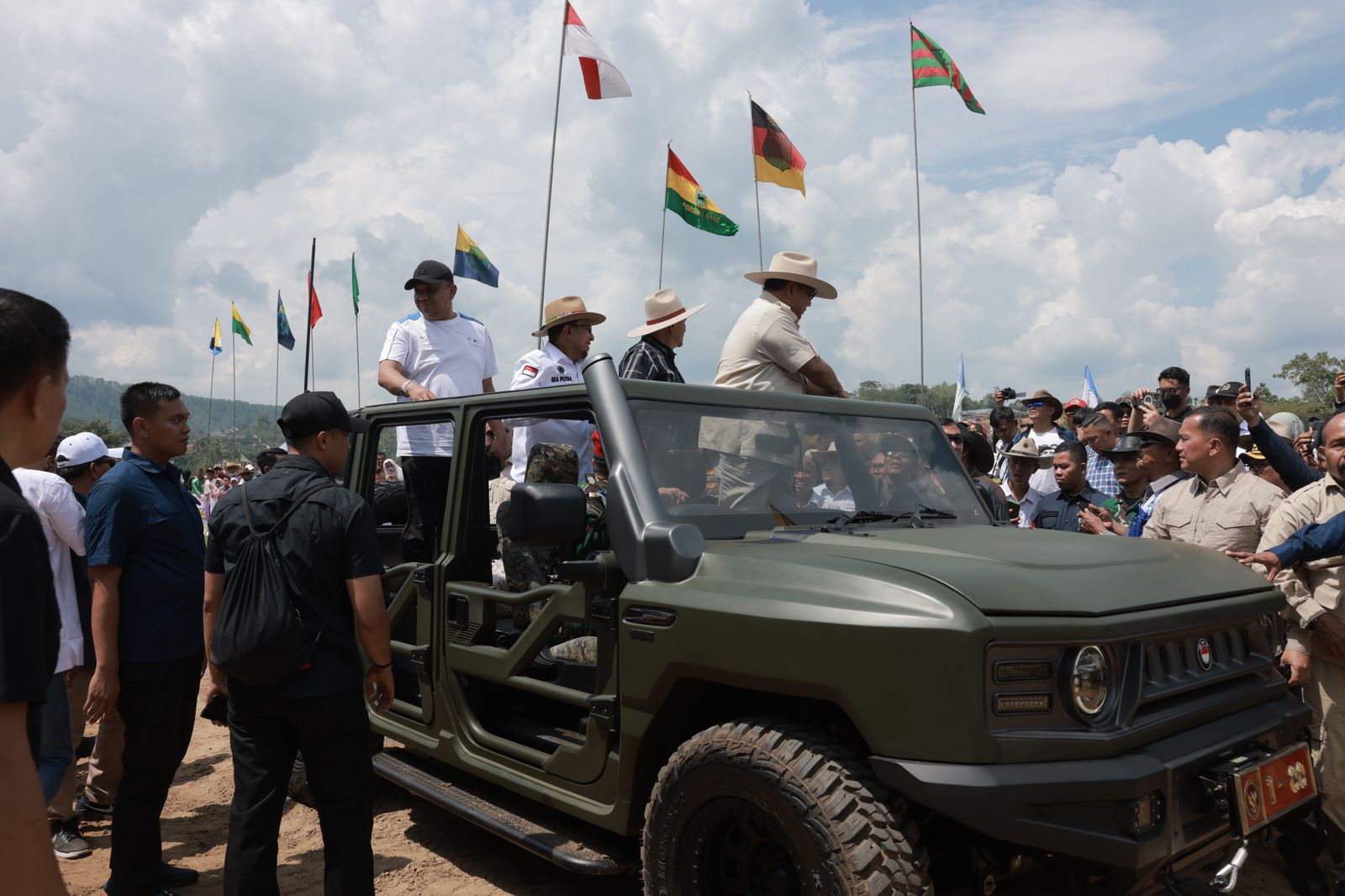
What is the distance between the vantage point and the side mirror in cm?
303

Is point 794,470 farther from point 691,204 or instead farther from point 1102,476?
point 691,204

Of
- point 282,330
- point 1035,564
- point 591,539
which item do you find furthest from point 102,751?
point 282,330

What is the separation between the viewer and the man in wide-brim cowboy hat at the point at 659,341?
5.25m

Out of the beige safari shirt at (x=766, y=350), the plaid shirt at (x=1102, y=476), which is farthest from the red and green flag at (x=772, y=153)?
the beige safari shirt at (x=766, y=350)

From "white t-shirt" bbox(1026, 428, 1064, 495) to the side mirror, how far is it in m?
5.13

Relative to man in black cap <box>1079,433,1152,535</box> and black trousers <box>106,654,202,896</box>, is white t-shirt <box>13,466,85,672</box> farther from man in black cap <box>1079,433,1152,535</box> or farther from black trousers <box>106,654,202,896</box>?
man in black cap <box>1079,433,1152,535</box>

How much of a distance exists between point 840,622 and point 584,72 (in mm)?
11291

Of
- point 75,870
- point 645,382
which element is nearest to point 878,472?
point 645,382

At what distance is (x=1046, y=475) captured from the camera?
25.8 feet

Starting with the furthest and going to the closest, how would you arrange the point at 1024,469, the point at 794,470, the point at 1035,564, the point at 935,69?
the point at 935,69
the point at 1024,469
the point at 794,470
the point at 1035,564

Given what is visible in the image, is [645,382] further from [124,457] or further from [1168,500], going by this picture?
[1168,500]

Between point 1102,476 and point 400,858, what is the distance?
5.96m

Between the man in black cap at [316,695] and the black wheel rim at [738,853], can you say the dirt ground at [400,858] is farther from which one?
the black wheel rim at [738,853]

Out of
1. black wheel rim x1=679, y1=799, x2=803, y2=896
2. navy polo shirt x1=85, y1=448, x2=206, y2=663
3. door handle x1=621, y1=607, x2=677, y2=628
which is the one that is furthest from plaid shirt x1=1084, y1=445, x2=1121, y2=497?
navy polo shirt x1=85, y1=448, x2=206, y2=663
